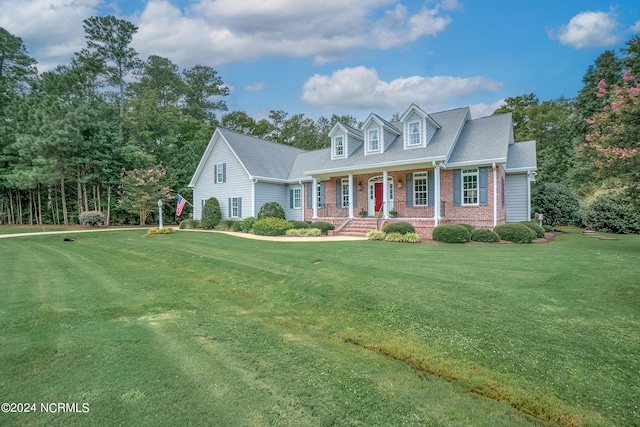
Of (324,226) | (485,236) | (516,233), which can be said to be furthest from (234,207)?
(516,233)

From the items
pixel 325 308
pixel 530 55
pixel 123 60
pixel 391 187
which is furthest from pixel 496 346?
pixel 123 60

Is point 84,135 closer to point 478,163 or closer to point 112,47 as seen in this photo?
point 112,47

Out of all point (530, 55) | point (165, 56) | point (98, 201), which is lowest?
point (98, 201)

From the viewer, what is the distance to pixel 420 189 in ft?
54.7

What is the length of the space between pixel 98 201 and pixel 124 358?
89.0ft

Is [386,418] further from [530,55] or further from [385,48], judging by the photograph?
[530,55]

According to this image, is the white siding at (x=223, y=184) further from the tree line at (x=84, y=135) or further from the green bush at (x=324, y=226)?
the green bush at (x=324, y=226)

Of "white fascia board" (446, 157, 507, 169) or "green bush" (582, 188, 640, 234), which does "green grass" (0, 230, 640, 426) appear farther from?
"green bush" (582, 188, 640, 234)

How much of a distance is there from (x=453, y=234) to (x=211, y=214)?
15006 millimetres

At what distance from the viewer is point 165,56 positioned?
37.4 meters

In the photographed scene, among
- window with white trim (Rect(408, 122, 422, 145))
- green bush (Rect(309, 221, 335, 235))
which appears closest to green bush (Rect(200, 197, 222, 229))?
Result: green bush (Rect(309, 221, 335, 235))

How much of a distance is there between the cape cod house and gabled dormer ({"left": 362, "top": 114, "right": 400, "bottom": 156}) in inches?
2.2

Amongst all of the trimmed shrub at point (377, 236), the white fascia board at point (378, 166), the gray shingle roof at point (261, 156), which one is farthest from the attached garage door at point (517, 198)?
the gray shingle roof at point (261, 156)

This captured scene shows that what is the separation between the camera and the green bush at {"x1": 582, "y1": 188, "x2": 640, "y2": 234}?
16.1 m
